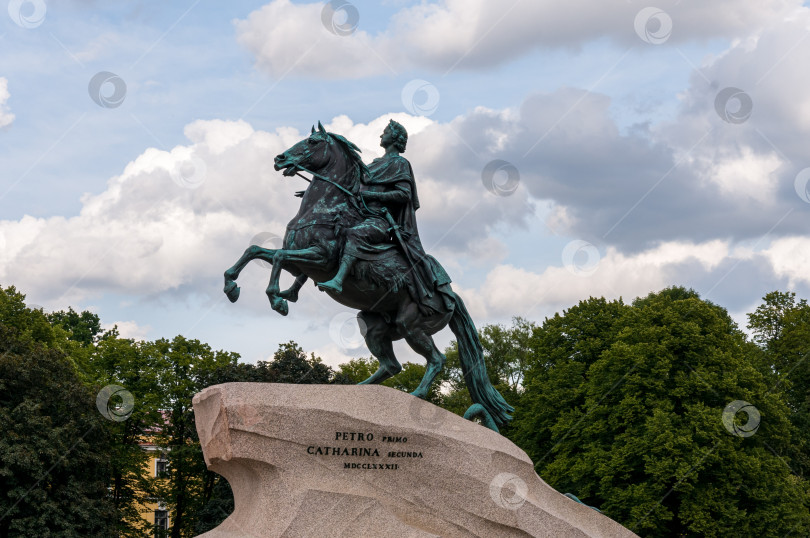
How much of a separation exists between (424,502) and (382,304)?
269 centimetres

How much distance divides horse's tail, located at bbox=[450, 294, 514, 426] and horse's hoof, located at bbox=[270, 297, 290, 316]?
275 centimetres

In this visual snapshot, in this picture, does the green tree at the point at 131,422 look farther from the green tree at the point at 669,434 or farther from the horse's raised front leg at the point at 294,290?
the horse's raised front leg at the point at 294,290

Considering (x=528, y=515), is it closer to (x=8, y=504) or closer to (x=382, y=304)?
(x=382, y=304)

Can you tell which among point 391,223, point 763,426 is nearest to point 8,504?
point 391,223

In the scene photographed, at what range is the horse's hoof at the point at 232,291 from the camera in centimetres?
1159

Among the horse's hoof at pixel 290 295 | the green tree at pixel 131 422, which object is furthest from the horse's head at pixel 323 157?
the green tree at pixel 131 422

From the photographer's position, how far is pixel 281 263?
11750 mm

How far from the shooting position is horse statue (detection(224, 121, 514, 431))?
39.2 feet

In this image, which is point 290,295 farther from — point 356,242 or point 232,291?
point 356,242

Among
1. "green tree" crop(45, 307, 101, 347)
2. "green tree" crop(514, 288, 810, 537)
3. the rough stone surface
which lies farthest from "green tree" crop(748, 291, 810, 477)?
"green tree" crop(45, 307, 101, 347)

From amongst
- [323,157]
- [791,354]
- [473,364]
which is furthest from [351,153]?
[791,354]

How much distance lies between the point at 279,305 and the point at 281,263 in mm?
493

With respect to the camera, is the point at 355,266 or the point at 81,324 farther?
the point at 81,324

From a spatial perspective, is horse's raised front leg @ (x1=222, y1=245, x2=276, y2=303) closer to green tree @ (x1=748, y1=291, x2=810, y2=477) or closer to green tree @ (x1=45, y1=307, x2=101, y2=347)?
green tree @ (x1=748, y1=291, x2=810, y2=477)
